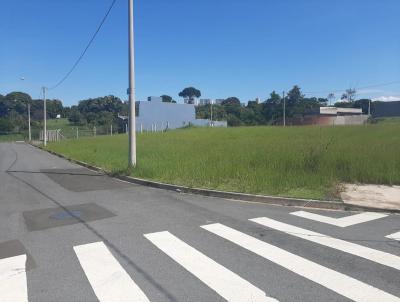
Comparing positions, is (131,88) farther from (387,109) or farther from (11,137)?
(387,109)

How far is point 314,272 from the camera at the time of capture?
507 cm

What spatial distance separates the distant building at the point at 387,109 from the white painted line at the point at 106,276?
101 metres

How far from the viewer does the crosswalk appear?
4430 mm

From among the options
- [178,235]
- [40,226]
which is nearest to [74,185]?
[40,226]

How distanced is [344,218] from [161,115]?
261 ft

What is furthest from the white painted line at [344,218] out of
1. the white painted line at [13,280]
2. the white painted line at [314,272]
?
the white painted line at [13,280]

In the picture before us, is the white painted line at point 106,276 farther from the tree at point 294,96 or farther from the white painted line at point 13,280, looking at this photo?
the tree at point 294,96

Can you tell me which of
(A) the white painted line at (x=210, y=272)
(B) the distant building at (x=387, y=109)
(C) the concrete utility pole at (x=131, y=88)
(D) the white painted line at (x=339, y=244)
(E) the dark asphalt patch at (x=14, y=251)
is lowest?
(E) the dark asphalt patch at (x=14, y=251)

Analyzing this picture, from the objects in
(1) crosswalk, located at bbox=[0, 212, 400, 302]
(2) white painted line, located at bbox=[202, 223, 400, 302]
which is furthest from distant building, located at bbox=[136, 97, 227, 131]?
(2) white painted line, located at bbox=[202, 223, 400, 302]

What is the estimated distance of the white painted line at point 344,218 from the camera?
7.72m

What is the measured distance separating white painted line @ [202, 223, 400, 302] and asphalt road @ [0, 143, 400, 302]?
0.05 ft

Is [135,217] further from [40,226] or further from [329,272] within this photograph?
[329,272]

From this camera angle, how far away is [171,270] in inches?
205

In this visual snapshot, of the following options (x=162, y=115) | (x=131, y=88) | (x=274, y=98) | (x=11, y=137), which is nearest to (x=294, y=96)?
(x=274, y=98)
